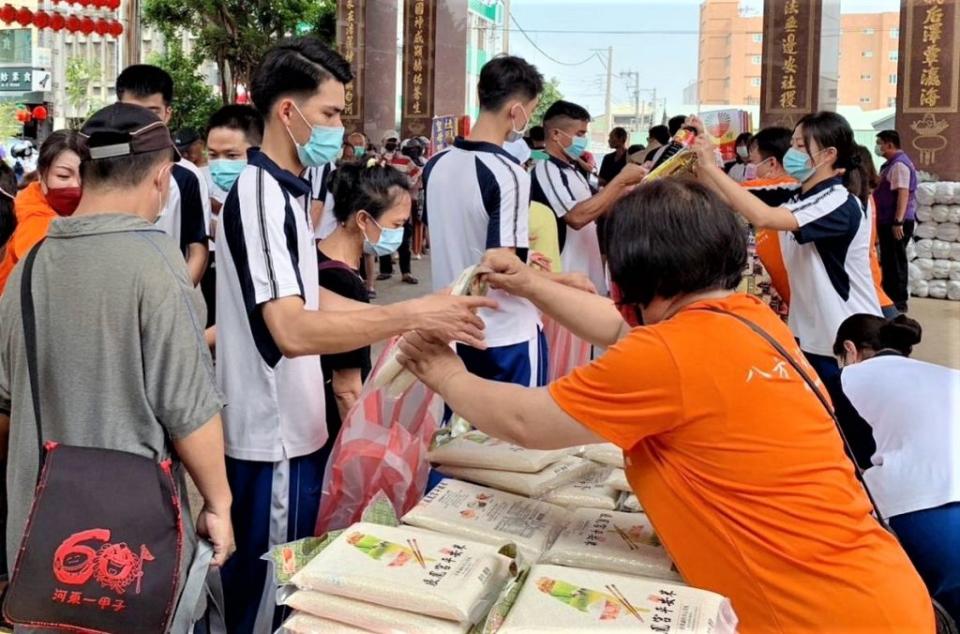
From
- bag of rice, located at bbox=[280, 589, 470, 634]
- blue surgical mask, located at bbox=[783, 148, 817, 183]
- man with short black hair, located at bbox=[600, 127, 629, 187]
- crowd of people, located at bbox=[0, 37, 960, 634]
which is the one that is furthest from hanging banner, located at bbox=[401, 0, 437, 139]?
bag of rice, located at bbox=[280, 589, 470, 634]

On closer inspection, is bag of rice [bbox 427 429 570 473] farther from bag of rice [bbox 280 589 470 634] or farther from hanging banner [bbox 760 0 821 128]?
hanging banner [bbox 760 0 821 128]

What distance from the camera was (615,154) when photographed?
935cm

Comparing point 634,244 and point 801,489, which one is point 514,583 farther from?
point 634,244

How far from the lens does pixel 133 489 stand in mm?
1570

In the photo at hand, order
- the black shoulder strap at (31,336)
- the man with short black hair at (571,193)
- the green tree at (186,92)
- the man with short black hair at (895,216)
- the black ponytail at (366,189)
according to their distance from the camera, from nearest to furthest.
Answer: the black shoulder strap at (31,336)
the black ponytail at (366,189)
the man with short black hair at (571,193)
the man with short black hair at (895,216)
the green tree at (186,92)

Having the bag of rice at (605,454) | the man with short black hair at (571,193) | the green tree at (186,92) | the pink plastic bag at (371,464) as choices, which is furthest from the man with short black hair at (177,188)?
the green tree at (186,92)

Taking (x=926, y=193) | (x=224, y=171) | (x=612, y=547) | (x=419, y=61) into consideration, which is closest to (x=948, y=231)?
(x=926, y=193)

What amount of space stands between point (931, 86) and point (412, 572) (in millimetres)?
9705

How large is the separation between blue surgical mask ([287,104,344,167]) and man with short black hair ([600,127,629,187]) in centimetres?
722

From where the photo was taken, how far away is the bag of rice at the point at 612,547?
1.52m

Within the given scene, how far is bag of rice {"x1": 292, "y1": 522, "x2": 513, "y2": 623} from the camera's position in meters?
1.33

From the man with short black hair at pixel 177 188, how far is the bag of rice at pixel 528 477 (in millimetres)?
2030

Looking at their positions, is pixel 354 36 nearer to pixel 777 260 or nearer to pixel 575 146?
pixel 575 146

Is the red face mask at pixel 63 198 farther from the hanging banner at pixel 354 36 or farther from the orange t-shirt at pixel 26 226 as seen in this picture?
the hanging banner at pixel 354 36
